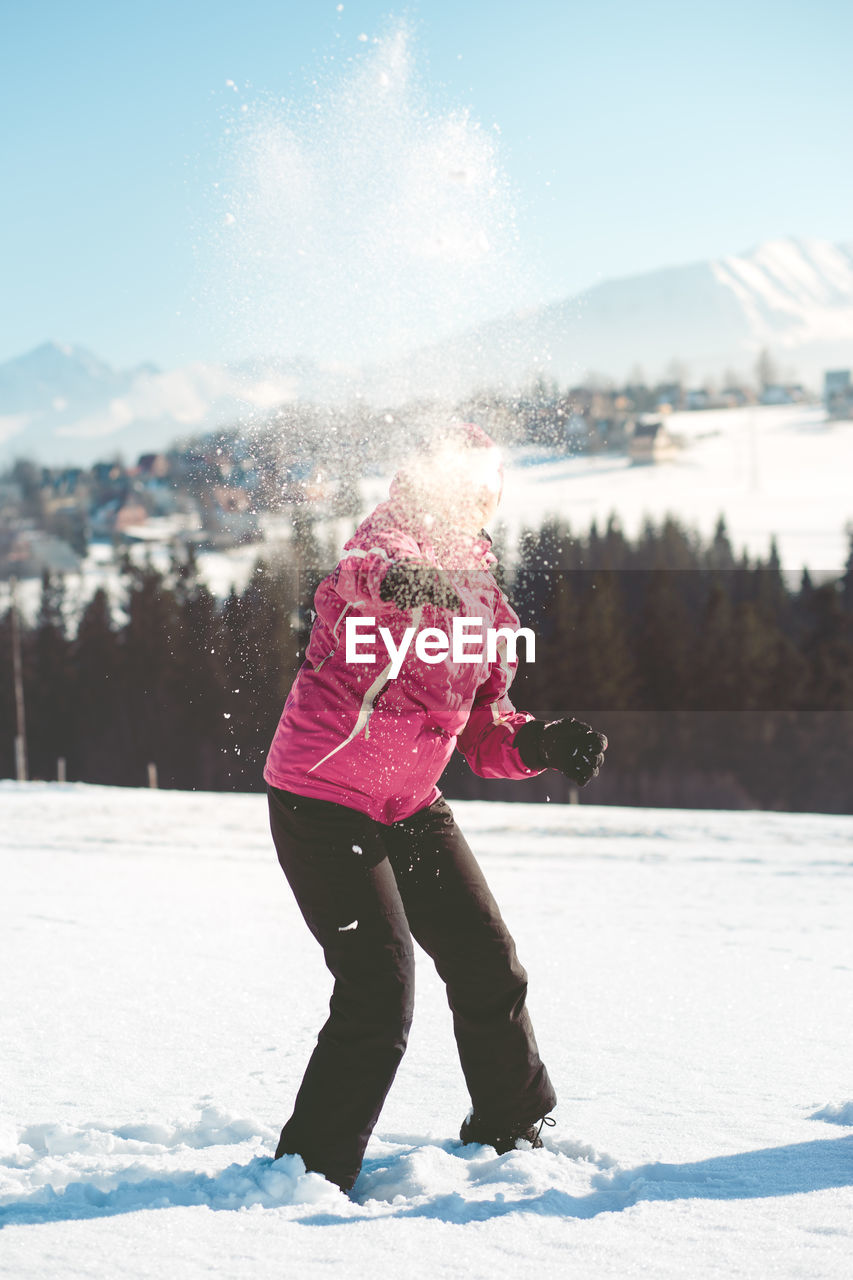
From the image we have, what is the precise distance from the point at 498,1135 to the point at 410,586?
1179 mm

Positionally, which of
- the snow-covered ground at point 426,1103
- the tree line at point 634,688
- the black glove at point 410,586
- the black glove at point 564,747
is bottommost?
the tree line at point 634,688

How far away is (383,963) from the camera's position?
81.4 inches

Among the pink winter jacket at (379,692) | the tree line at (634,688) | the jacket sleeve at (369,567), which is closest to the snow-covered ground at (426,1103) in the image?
the pink winter jacket at (379,692)

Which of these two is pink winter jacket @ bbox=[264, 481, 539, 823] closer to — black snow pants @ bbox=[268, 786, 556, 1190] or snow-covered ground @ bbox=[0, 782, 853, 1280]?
black snow pants @ bbox=[268, 786, 556, 1190]

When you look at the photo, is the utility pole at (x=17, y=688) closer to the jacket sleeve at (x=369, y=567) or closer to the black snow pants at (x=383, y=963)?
the black snow pants at (x=383, y=963)

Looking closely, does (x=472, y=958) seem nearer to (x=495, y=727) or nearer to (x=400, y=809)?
(x=400, y=809)

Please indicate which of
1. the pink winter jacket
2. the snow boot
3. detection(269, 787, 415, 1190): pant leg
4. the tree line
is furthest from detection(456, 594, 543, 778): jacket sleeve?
the tree line

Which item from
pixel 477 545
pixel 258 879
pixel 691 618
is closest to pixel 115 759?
pixel 691 618

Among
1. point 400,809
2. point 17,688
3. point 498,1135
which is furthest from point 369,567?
point 17,688

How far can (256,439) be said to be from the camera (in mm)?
Result: 3283

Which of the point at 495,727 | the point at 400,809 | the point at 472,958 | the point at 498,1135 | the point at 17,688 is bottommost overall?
the point at 17,688

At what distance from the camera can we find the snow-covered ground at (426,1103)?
1.77m

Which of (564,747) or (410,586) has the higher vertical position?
(410,586)

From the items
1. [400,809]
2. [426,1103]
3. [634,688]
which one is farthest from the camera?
[634,688]
